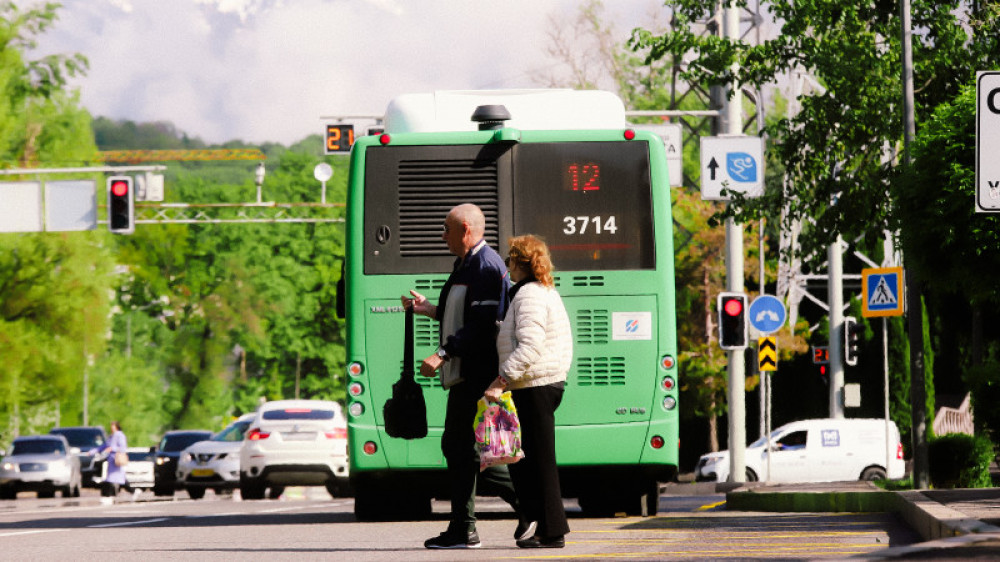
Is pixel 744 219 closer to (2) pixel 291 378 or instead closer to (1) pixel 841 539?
(1) pixel 841 539

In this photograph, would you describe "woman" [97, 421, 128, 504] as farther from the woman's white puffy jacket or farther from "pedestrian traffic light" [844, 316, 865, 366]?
the woman's white puffy jacket

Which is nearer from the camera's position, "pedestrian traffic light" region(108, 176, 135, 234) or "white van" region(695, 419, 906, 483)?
"pedestrian traffic light" region(108, 176, 135, 234)

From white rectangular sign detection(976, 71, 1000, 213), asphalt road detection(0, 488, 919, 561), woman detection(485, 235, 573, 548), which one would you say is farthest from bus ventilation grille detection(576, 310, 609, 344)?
white rectangular sign detection(976, 71, 1000, 213)

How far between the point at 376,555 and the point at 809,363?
148 ft

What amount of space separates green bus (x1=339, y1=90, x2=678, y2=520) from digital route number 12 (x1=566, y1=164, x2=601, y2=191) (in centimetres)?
1

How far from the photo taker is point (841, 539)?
12.8m

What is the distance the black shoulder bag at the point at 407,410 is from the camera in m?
11.8

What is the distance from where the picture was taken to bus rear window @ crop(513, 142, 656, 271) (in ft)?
50.7

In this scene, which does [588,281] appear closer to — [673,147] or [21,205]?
[673,147]

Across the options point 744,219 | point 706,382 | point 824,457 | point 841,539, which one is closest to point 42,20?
point 706,382

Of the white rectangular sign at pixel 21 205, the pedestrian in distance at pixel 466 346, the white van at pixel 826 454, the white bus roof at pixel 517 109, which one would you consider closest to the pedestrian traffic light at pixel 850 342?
the white van at pixel 826 454

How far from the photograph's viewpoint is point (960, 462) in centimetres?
2109

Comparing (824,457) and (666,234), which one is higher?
(666,234)

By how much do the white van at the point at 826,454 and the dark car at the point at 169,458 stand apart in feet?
41.8
